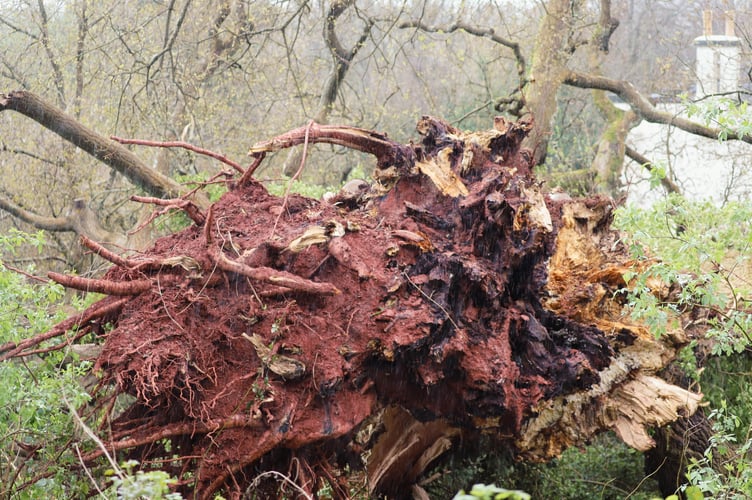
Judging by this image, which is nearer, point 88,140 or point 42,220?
point 88,140

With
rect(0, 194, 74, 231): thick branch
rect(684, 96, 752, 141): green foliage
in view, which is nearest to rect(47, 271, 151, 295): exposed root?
rect(684, 96, 752, 141): green foliage

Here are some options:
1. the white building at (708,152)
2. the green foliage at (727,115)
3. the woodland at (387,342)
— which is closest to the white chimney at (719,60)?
the white building at (708,152)

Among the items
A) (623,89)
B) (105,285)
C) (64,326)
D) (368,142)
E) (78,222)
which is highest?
(623,89)

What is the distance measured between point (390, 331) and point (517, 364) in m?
0.86

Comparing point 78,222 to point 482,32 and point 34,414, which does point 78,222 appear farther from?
point 482,32

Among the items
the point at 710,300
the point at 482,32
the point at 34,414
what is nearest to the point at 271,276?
the point at 34,414

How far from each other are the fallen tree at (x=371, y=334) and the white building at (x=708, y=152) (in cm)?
670

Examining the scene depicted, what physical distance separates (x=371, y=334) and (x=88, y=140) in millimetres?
4666

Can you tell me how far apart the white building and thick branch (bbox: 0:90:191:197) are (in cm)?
630

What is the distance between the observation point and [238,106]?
12.7 m

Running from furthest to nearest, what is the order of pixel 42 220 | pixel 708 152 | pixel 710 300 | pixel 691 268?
pixel 708 152 < pixel 42 220 < pixel 691 268 < pixel 710 300

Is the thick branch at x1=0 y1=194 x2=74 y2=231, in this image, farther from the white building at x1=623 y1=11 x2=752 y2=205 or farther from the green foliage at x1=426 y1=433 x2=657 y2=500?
the white building at x1=623 y1=11 x2=752 y2=205

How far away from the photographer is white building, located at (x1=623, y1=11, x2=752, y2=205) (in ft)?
40.2

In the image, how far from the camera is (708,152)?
43.7 ft
